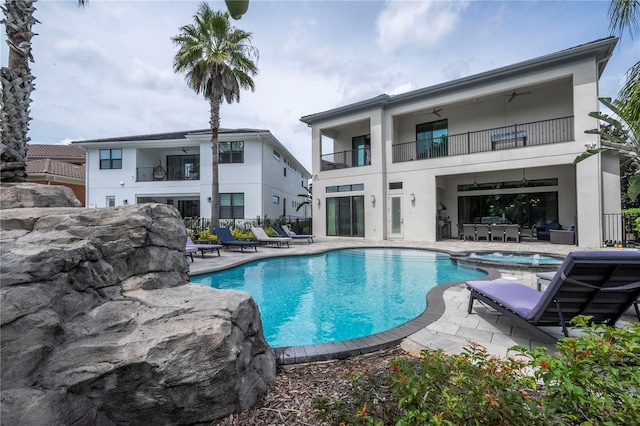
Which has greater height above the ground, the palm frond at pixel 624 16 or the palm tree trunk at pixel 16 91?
the palm frond at pixel 624 16

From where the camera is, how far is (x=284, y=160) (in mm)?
25234

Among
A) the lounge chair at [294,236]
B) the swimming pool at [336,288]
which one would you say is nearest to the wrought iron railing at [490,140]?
the lounge chair at [294,236]

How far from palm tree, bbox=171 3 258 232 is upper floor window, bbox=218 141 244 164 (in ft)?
17.6

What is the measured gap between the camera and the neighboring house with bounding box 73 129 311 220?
19719 mm

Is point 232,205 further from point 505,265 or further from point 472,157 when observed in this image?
point 505,265

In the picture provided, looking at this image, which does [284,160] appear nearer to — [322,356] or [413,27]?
[413,27]

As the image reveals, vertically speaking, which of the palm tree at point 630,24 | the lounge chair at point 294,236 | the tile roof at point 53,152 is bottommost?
the lounge chair at point 294,236

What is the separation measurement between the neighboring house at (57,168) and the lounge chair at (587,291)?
1827 cm

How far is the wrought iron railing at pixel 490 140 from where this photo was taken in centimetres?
1398

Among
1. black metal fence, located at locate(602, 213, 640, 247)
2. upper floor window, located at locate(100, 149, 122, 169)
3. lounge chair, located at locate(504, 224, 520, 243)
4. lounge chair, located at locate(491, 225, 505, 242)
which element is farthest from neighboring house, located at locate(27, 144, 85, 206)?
black metal fence, located at locate(602, 213, 640, 247)

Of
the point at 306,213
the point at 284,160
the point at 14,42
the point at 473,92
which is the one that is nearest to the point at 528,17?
the point at 473,92

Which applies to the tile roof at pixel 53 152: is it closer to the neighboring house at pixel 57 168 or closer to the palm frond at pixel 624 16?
the neighboring house at pixel 57 168

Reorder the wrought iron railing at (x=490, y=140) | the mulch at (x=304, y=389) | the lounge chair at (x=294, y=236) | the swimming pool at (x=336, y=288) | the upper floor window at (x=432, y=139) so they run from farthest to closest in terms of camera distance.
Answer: the upper floor window at (x=432, y=139)
the lounge chair at (x=294, y=236)
the wrought iron railing at (x=490, y=140)
the swimming pool at (x=336, y=288)
the mulch at (x=304, y=389)

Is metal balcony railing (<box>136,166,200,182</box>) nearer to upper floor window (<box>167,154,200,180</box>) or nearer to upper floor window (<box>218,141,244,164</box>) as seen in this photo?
upper floor window (<box>167,154,200,180</box>)
